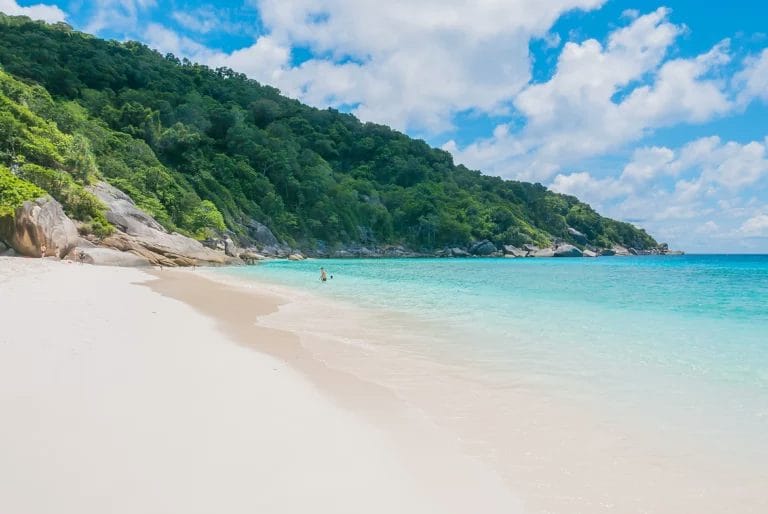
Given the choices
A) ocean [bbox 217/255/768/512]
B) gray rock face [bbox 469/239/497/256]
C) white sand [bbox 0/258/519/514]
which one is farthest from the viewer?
gray rock face [bbox 469/239/497/256]

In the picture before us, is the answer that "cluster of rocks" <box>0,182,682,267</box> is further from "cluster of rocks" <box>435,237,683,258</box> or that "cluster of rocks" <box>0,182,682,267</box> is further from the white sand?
"cluster of rocks" <box>435,237,683,258</box>


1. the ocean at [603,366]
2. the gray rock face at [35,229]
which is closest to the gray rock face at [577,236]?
the ocean at [603,366]

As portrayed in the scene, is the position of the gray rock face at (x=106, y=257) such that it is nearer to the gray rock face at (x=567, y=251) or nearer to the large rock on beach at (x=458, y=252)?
the large rock on beach at (x=458, y=252)

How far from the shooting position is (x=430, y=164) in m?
114

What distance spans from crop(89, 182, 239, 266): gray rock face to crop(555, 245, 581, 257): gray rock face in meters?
86.4

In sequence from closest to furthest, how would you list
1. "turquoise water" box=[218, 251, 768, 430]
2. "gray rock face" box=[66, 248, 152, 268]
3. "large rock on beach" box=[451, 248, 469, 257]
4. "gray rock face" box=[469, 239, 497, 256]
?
"turquoise water" box=[218, 251, 768, 430] < "gray rock face" box=[66, 248, 152, 268] < "large rock on beach" box=[451, 248, 469, 257] < "gray rock face" box=[469, 239, 497, 256]

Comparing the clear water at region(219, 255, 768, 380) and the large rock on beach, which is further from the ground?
the large rock on beach

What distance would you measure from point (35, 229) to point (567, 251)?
10329 centimetres

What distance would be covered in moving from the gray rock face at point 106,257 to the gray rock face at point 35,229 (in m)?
0.94

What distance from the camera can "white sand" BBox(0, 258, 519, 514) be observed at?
2910 millimetres

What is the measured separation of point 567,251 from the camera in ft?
346

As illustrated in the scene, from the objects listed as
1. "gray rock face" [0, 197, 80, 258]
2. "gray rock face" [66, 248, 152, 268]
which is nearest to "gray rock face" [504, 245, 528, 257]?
"gray rock face" [66, 248, 152, 268]

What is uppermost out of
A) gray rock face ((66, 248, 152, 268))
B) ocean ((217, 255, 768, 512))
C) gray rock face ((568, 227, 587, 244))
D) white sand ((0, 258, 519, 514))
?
gray rock face ((568, 227, 587, 244))

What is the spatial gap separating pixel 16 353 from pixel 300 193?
248 ft
